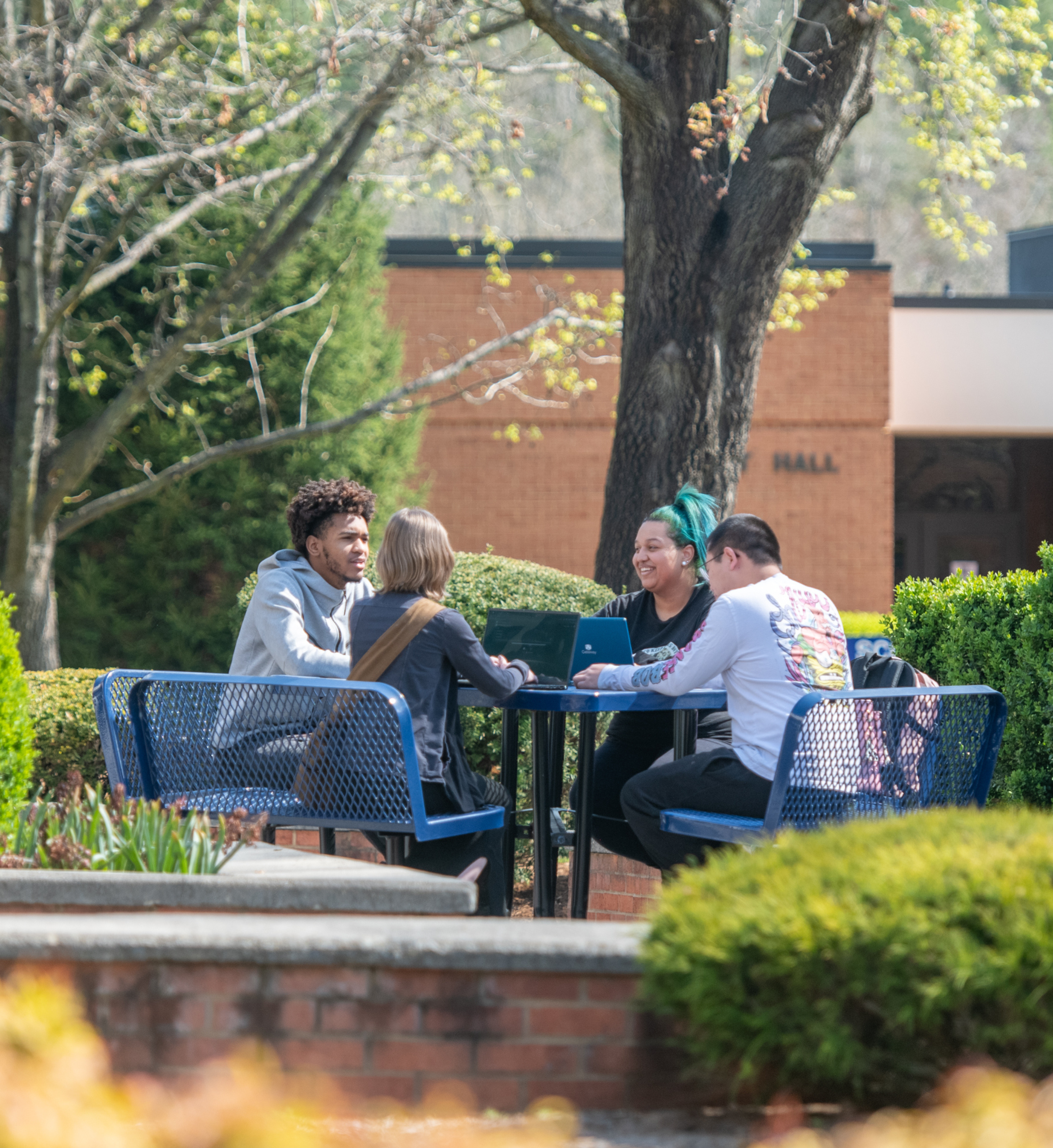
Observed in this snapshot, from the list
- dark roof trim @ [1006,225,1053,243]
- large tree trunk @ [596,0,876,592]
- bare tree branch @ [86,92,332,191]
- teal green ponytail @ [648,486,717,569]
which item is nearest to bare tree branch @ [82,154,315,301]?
bare tree branch @ [86,92,332,191]

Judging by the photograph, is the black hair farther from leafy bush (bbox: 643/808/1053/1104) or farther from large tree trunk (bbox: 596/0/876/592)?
large tree trunk (bbox: 596/0/876/592)

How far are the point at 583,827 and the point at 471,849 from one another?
464 mm

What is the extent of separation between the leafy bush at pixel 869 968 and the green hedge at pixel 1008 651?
2.59 metres

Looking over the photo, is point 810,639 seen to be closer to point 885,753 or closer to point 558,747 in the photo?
point 885,753

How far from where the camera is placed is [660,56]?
7406 millimetres

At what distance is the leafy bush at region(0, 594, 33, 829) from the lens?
4.67m

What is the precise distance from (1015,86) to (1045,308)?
17.5m

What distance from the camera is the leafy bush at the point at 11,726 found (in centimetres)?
467

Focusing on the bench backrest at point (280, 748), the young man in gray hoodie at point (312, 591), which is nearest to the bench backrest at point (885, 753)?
the bench backrest at point (280, 748)

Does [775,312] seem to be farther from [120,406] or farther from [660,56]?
[120,406]

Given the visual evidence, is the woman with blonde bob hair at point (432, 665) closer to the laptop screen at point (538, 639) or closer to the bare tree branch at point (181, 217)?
Answer: the laptop screen at point (538, 639)

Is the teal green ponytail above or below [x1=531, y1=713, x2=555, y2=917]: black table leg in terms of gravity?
above

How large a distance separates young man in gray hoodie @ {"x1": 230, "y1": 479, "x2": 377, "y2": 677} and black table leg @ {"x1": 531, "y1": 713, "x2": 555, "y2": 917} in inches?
28.9

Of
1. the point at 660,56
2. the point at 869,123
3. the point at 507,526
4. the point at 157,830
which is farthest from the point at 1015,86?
the point at 157,830
